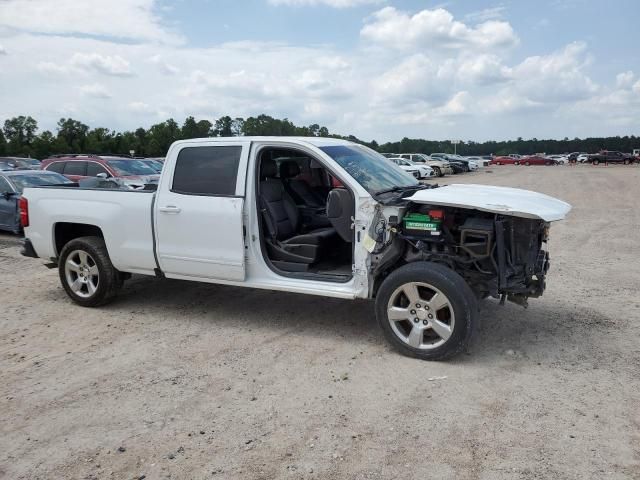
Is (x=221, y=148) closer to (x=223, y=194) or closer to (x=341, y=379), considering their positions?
(x=223, y=194)

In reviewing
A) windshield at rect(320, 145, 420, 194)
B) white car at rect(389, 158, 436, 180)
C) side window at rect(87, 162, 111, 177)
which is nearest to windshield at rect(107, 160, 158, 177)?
side window at rect(87, 162, 111, 177)

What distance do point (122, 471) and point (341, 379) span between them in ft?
5.93

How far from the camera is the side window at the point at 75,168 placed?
16578 mm

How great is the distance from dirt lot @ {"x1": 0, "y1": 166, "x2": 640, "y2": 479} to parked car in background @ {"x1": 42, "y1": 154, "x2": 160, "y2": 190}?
9.96 metres

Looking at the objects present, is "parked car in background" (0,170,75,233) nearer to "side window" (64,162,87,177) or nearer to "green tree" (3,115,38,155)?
"side window" (64,162,87,177)

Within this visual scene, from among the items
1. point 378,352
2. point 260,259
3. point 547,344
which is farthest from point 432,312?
point 260,259

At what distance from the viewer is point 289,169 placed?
6.29m

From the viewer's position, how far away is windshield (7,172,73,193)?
12.3 m

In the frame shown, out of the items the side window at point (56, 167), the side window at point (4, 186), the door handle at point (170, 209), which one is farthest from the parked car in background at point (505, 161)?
the door handle at point (170, 209)

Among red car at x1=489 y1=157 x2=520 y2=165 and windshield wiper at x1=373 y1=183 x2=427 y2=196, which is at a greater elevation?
windshield wiper at x1=373 y1=183 x2=427 y2=196

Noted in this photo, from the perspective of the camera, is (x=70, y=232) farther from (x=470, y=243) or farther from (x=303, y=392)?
(x=470, y=243)

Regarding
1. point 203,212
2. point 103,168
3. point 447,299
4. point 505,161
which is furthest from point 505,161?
point 447,299

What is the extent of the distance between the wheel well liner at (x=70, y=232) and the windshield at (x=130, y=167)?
33.0 feet

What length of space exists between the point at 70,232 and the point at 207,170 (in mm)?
2184
